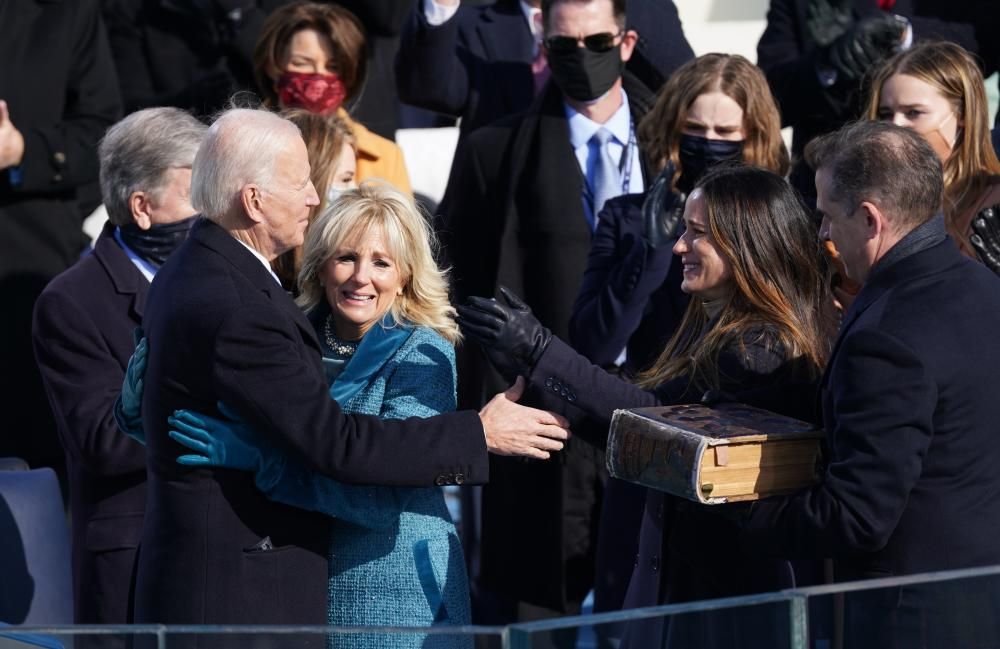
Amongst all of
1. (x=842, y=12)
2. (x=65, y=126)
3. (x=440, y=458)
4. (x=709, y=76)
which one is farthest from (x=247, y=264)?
(x=842, y=12)

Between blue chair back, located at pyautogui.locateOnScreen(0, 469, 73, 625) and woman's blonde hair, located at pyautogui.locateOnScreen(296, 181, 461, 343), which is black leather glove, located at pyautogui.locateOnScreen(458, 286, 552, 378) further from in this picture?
blue chair back, located at pyautogui.locateOnScreen(0, 469, 73, 625)

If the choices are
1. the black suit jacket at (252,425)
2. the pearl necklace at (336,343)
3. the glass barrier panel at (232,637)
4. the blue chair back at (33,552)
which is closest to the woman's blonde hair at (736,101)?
the pearl necklace at (336,343)

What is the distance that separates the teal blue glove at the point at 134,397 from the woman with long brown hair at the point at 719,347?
689 mm

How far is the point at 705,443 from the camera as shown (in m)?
2.80

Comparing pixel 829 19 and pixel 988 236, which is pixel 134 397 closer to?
pixel 988 236

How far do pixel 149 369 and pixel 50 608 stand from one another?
42.1 inches

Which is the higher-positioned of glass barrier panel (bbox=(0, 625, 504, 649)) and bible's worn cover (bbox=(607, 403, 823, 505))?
bible's worn cover (bbox=(607, 403, 823, 505))

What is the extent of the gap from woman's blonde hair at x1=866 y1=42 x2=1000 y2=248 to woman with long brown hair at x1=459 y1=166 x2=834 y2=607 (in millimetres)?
896

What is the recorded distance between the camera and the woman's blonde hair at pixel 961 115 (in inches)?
162

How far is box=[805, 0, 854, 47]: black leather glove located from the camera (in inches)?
203

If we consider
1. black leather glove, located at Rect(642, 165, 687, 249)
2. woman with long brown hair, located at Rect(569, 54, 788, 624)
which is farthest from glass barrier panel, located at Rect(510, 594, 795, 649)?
black leather glove, located at Rect(642, 165, 687, 249)

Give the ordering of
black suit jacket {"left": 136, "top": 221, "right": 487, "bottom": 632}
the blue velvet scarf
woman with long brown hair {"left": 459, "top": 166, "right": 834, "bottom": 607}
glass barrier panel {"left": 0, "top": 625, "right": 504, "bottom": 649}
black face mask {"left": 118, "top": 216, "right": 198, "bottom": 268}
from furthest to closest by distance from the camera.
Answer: black face mask {"left": 118, "top": 216, "right": 198, "bottom": 268} → the blue velvet scarf → woman with long brown hair {"left": 459, "top": 166, "right": 834, "bottom": 607} → black suit jacket {"left": 136, "top": 221, "right": 487, "bottom": 632} → glass barrier panel {"left": 0, "top": 625, "right": 504, "bottom": 649}

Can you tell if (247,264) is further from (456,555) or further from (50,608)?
(50,608)

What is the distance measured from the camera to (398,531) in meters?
3.31
